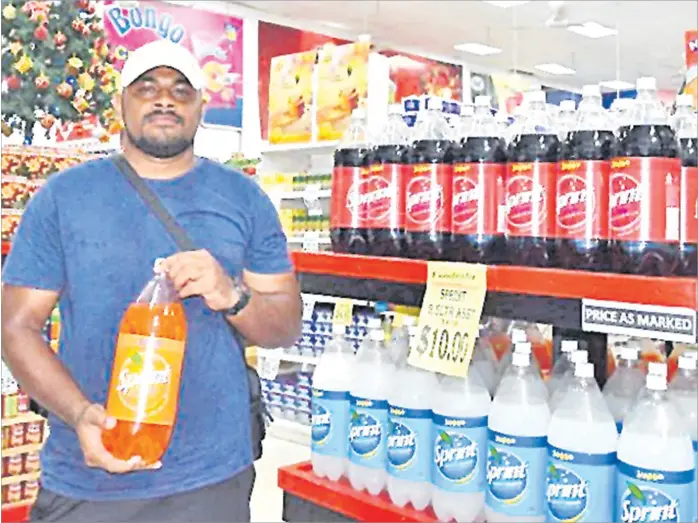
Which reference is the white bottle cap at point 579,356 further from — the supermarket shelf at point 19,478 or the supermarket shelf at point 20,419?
the supermarket shelf at point 19,478

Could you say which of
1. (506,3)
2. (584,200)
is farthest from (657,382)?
(506,3)

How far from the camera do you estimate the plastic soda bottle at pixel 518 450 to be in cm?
159

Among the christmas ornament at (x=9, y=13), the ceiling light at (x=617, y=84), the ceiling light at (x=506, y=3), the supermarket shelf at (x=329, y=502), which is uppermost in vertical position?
the ceiling light at (x=506, y=3)

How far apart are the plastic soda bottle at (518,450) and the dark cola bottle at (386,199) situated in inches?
14.7

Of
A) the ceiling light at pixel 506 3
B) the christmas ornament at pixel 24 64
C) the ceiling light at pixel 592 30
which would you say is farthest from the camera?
the ceiling light at pixel 592 30

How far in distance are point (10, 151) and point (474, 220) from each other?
2368mm

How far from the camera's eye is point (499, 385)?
1.74m

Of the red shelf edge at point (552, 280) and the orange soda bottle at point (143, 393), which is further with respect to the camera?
the orange soda bottle at point (143, 393)

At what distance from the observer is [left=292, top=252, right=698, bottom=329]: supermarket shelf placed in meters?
1.27

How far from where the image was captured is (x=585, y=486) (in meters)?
1.50

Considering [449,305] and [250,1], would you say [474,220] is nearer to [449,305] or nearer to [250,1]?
[449,305]

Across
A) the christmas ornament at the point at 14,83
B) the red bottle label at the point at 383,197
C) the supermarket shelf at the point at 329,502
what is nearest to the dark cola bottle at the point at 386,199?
the red bottle label at the point at 383,197

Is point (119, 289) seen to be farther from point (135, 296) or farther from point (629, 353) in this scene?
point (629, 353)

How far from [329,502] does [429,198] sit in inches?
30.1
